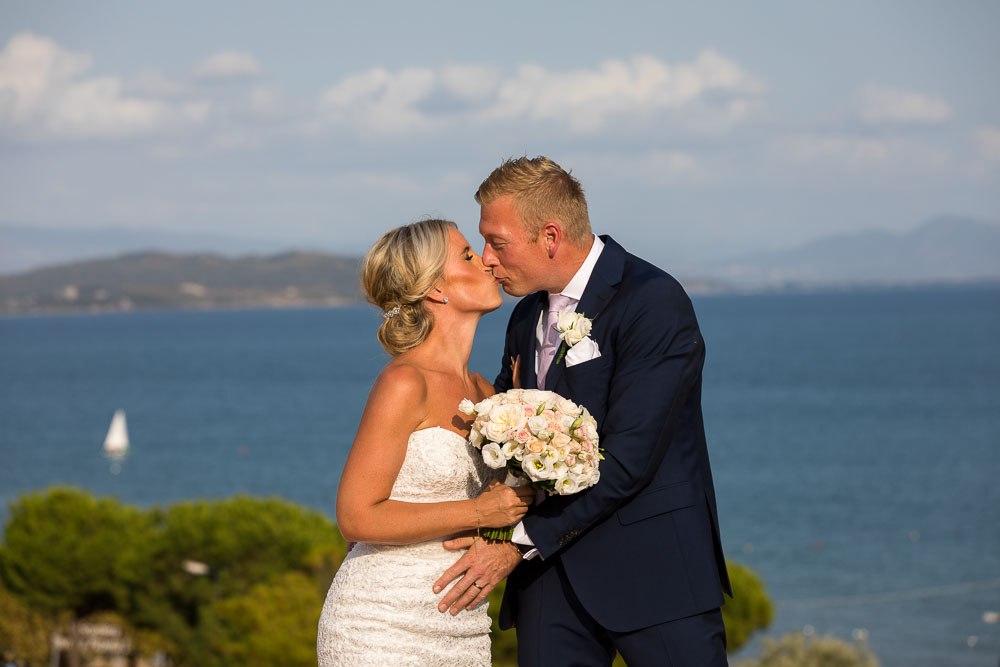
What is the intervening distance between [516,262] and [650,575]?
1.38 metres

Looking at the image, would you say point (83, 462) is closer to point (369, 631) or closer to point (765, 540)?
point (765, 540)

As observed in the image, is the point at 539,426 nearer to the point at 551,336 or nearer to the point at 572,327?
the point at 572,327

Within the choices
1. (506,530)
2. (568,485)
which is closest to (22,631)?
(506,530)

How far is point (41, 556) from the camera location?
24109mm

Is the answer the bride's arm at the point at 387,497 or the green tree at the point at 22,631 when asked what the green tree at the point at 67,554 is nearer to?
the green tree at the point at 22,631

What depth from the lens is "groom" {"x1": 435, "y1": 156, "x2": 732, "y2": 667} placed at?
4.09 m

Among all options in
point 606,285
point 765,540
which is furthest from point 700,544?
point 765,540

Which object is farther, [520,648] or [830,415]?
[830,415]

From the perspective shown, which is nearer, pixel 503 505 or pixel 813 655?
pixel 503 505

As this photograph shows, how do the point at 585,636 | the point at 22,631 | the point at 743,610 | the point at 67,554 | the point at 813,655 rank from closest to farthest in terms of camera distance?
the point at 585,636 → the point at 813,655 → the point at 743,610 → the point at 22,631 → the point at 67,554

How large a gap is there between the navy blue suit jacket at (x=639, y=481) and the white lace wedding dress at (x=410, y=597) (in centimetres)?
47

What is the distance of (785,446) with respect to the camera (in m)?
66.6

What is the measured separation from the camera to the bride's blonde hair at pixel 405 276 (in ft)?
15.2

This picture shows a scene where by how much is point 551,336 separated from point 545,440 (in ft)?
2.54
